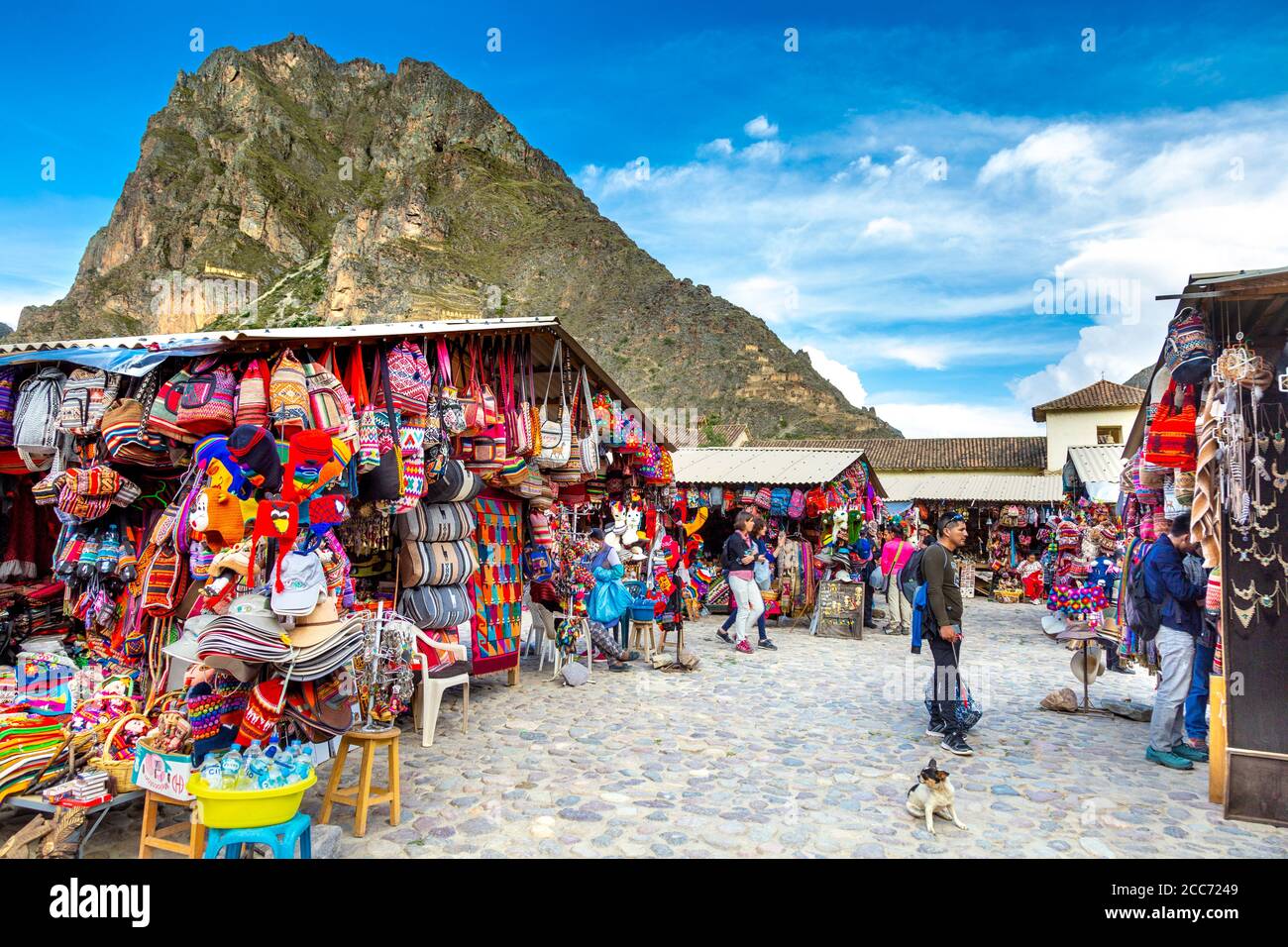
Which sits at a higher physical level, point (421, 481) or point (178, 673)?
point (421, 481)

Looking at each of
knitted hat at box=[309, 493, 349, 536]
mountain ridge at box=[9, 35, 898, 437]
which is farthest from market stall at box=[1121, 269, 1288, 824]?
mountain ridge at box=[9, 35, 898, 437]

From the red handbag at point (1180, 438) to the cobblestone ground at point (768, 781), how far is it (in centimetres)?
200

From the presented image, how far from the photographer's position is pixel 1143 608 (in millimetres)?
5117

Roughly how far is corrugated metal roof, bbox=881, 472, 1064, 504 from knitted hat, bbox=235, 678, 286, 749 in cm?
2095

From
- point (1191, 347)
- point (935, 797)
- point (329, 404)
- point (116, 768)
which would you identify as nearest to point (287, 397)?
point (329, 404)

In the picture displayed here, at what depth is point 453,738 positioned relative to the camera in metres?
5.60

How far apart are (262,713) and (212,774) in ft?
1.76

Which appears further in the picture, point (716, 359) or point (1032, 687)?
point (716, 359)

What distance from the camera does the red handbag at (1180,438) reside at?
4.56 m

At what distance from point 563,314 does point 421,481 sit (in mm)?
55849

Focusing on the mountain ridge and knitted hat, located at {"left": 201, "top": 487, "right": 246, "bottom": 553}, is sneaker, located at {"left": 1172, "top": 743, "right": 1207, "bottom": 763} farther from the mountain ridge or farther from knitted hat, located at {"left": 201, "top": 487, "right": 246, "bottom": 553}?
the mountain ridge

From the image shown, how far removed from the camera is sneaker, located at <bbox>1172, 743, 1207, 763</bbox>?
5.03 metres
